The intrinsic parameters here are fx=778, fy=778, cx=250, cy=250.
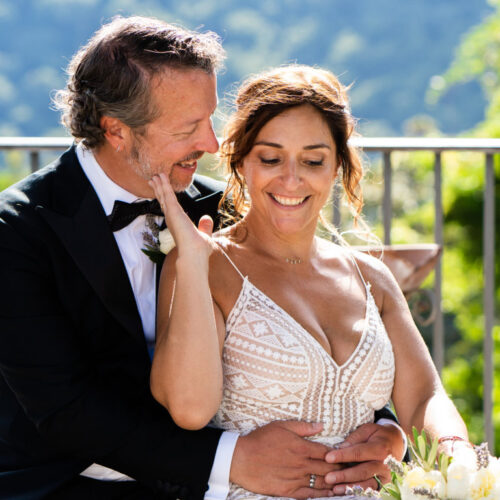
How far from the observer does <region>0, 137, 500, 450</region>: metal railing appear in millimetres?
3555

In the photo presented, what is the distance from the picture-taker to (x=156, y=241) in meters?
2.51

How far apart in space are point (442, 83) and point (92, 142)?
10.9 metres

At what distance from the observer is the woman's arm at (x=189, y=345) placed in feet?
6.86

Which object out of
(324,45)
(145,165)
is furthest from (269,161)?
(324,45)

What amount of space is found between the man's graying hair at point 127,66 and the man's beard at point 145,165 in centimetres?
6

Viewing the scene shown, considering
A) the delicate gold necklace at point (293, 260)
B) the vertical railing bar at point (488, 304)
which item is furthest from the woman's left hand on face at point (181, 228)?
the vertical railing bar at point (488, 304)

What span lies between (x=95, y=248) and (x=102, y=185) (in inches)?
10.3

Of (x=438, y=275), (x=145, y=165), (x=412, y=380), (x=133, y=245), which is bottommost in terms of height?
(x=412, y=380)

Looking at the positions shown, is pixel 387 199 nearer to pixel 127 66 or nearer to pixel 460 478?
pixel 127 66

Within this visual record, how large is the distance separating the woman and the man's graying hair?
24 centimetres

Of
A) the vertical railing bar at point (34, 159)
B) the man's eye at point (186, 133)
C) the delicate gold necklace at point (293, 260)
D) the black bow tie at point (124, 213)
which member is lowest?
the delicate gold necklace at point (293, 260)

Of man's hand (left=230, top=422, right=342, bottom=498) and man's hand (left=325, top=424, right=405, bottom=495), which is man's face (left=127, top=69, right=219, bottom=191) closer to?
man's hand (left=230, top=422, right=342, bottom=498)

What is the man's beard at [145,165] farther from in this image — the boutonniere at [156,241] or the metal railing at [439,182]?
the metal railing at [439,182]

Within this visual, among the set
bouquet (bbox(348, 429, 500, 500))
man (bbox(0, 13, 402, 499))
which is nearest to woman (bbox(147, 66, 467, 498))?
man (bbox(0, 13, 402, 499))
